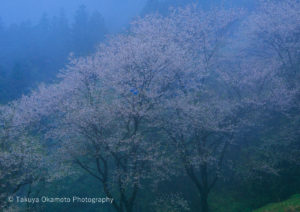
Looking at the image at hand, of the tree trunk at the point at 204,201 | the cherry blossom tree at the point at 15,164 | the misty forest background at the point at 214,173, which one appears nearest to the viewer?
the cherry blossom tree at the point at 15,164

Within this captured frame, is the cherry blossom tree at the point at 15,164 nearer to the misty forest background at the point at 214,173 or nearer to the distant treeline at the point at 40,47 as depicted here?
the misty forest background at the point at 214,173

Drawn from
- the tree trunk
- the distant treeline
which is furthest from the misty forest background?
the distant treeline

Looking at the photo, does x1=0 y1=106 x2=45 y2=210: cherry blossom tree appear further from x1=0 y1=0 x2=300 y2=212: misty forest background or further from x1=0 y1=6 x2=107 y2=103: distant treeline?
x1=0 y1=6 x2=107 y2=103: distant treeline

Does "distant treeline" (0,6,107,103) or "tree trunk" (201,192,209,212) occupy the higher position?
"distant treeline" (0,6,107,103)

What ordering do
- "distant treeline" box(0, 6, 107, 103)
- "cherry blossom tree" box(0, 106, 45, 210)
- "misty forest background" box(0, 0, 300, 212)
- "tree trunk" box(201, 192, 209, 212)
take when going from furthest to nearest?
"distant treeline" box(0, 6, 107, 103)
"tree trunk" box(201, 192, 209, 212)
"misty forest background" box(0, 0, 300, 212)
"cherry blossom tree" box(0, 106, 45, 210)

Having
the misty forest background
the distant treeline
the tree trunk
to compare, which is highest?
the distant treeline

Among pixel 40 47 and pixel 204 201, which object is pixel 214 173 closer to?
pixel 204 201

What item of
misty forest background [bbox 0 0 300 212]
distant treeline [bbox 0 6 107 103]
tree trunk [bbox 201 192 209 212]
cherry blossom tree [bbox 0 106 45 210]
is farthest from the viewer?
distant treeline [bbox 0 6 107 103]

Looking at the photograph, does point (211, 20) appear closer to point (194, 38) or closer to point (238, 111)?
point (194, 38)

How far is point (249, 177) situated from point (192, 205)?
531 centimetres

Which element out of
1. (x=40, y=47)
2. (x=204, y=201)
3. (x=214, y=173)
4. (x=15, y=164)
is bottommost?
(x=204, y=201)

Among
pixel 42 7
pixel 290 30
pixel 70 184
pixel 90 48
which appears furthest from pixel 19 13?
pixel 290 30

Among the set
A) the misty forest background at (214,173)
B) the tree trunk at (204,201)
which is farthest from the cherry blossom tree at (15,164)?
the tree trunk at (204,201)

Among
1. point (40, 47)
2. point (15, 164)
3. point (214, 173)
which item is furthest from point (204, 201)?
point (40, 47)
